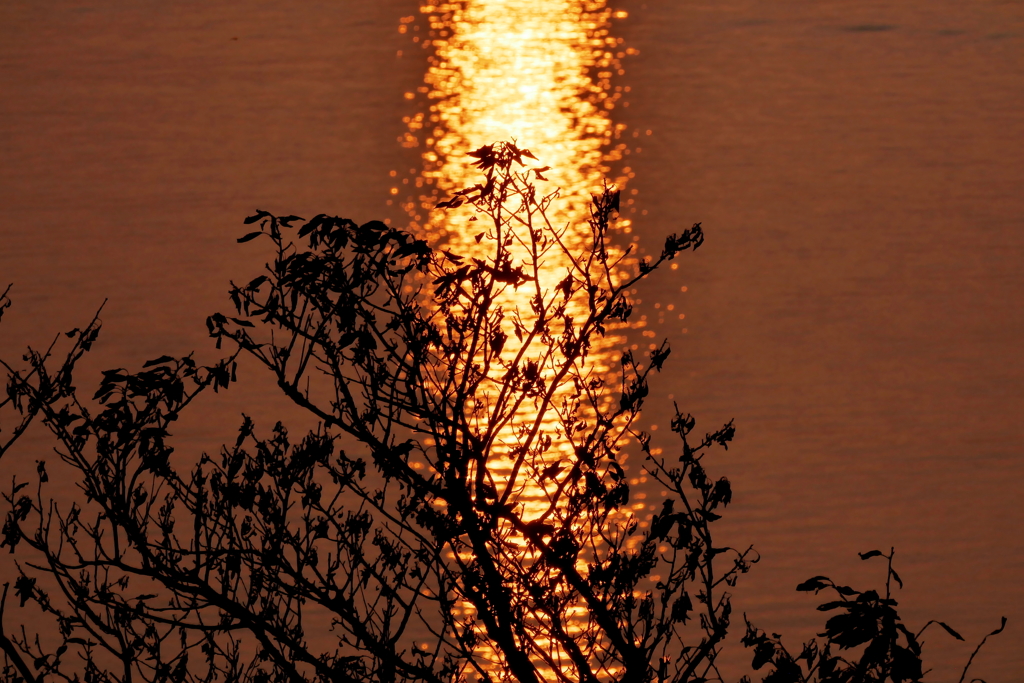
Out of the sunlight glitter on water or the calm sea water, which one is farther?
the sunlight glitter on water

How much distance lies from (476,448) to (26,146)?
19.1 meters

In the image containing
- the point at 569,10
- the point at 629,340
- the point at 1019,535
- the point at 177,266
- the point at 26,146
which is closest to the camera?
the point at 1019,535

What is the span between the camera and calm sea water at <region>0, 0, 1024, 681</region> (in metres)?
12.1

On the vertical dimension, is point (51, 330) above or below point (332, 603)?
above

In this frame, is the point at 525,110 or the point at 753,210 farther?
the point at 525,110

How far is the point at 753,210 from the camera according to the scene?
19.3m

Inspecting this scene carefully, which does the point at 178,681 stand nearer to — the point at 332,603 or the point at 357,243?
the point at 332,603

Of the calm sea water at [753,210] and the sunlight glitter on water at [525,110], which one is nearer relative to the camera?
the calm sea water at [753,210]

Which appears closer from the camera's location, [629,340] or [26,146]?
[629,340]

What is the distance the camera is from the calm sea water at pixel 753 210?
1209 cm

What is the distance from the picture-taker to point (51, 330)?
1585 centimetres

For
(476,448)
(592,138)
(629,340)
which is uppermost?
(592,138)

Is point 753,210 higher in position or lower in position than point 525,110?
lower

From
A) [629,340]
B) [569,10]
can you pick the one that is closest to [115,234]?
[629,340]
